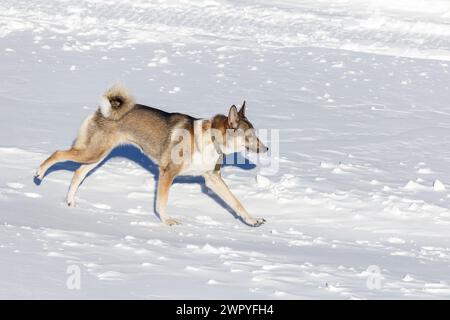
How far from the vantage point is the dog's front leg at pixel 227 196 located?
8.73 metres

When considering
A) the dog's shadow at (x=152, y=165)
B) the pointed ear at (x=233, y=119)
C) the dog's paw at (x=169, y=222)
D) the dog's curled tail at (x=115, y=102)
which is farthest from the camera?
the dog's shadow at (x=152, y=165)

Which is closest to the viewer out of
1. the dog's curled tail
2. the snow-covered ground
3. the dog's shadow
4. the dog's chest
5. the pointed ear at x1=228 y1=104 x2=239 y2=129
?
the snow-covered ground

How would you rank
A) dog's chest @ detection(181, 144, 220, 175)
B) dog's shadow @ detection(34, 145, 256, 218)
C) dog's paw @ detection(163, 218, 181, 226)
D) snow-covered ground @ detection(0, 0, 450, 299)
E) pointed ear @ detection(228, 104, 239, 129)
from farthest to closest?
dog's shadow @ detection(34, 145, 256, 218)
pointed ear @ detection(228, 104, 239, 129)
dog's chest @ detection(181, 144, 220, 175)
dog's paw @ detection(163, 218, 181, 226)
snow-covered ground @ detection(0, 0, 450, 299)

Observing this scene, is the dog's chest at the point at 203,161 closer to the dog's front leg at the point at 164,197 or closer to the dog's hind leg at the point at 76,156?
the dog's front leg at the point at 164,197

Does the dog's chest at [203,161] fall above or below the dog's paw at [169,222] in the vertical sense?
above

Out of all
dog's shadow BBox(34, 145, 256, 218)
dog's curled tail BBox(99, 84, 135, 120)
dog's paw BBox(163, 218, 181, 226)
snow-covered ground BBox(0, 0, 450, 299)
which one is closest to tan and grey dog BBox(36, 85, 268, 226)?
dog's curled tail BBox(99, 84, 135, 120)

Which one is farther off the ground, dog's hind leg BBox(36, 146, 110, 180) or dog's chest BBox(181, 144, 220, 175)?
dog's hind leg BBox(36, 146, 110, 180)

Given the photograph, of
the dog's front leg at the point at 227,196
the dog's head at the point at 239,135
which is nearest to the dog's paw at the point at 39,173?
the dog's front leg at the point at 227,196

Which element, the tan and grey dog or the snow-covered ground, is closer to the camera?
the snow-covered ground

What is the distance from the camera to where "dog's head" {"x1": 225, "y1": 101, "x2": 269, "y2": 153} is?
8822mm

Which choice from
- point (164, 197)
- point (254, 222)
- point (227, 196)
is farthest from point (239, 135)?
point (164, 197)

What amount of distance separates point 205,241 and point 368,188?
279cm

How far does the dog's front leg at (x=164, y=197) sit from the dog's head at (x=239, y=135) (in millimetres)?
695

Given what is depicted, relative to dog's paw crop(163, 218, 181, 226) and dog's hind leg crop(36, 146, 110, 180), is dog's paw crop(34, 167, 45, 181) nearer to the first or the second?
dog's hind leg crop(36, 146, 110, 180)
